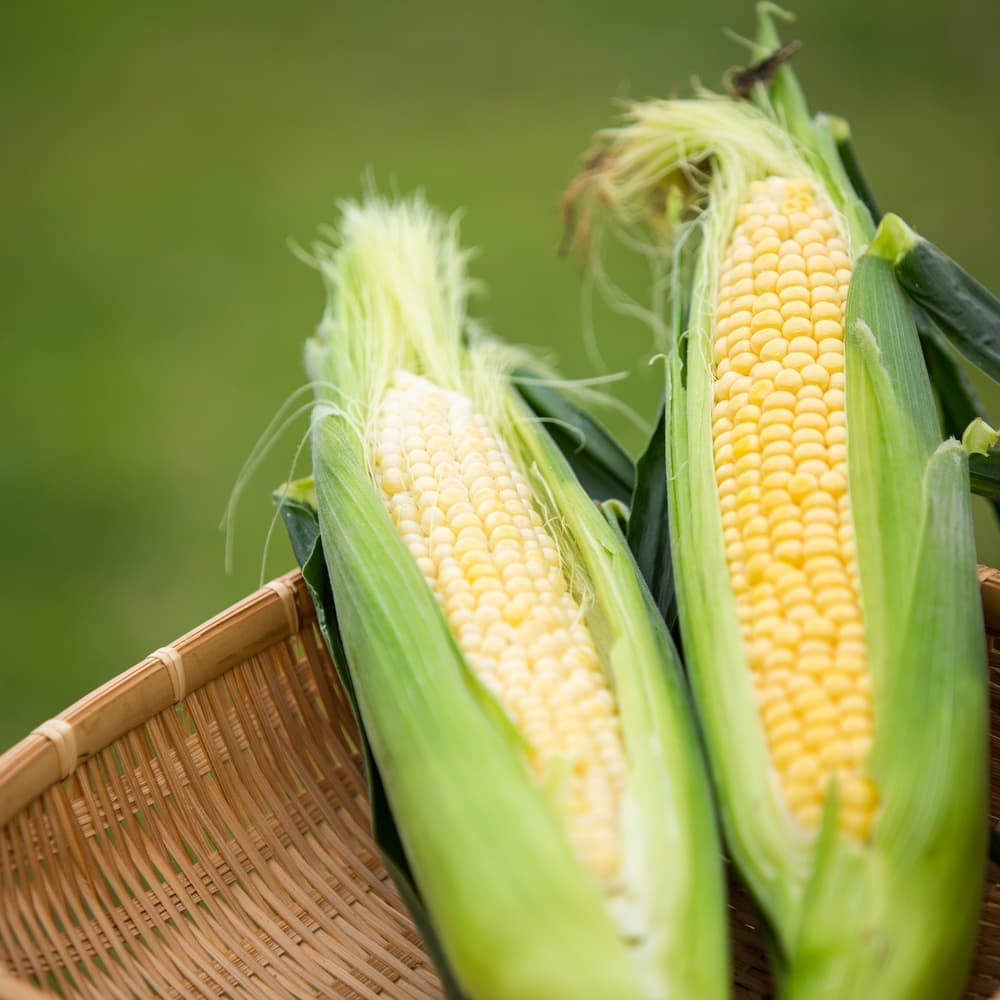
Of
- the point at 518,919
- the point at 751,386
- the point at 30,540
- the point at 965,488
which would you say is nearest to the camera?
the point at 518,919

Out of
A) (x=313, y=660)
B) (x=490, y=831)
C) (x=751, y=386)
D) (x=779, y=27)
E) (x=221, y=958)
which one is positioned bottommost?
(x=221, y=958)

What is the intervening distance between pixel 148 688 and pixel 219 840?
18 centimetres

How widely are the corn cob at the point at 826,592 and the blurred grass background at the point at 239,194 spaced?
3.46 feet

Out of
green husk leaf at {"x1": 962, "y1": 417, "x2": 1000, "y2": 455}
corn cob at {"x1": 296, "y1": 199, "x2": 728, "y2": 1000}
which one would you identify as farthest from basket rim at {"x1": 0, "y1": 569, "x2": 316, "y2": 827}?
green husk leaf at {"x1": 962, "y1": 417, "x2": 1000, "y2": 455}

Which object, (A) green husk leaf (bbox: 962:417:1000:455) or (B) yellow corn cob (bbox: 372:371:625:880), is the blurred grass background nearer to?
(B) yellow corn cob (bbox: 372:371:625:880)

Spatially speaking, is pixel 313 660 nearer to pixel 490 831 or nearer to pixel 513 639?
pixel 513 639

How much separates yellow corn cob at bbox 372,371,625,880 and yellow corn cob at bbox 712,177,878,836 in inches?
5.3

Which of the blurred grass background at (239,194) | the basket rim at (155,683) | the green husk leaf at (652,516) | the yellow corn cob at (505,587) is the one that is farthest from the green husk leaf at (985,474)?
the blurred grass background at (239,194)

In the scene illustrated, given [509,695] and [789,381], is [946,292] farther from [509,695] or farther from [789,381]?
[509,695]

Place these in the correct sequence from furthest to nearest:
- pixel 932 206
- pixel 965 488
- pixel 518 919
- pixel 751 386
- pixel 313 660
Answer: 1. pixel 932 206
2. pixel 313 660
3. pixel 751 386
4. pixel 965 488
5. pixel 518 919

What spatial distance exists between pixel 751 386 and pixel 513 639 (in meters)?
0.33

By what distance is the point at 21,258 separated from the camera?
256 centimetres

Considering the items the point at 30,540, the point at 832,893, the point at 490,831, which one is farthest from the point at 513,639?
the point at 30,540

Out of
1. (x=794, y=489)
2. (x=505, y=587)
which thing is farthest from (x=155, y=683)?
(x=794, y=489)
